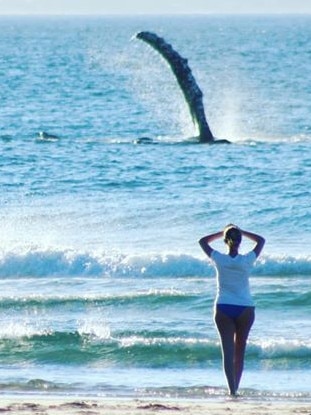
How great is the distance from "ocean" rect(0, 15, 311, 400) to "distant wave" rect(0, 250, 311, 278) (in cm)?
2

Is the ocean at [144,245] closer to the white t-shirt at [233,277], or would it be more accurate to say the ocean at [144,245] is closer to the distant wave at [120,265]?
the distant wave at [120,265]

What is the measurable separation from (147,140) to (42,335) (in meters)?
19.5

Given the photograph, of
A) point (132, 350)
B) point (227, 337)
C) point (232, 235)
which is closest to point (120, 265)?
point (132, 350)

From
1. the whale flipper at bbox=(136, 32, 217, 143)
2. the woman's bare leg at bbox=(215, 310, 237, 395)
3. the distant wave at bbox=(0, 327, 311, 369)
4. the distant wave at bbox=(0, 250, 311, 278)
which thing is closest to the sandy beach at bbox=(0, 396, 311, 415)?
the woman's bare leg at bbox=(215, 310, 237, 395)

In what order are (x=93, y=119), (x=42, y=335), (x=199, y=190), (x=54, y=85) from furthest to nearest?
(x=54, y=85), (x=93, y=119), (x=199, y=190), (x=42, y=335)

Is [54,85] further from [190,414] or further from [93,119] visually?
[190,414]

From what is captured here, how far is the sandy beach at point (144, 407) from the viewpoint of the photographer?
12.9 m

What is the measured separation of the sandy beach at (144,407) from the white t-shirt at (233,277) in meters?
0.82

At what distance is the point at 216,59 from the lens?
96.6 metres

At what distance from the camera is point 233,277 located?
45.5 ft

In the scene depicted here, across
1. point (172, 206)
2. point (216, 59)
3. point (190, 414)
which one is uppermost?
point (216, 59)

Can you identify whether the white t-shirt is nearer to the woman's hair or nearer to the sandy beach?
the woman's hair

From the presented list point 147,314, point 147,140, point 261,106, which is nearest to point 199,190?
point 147,140

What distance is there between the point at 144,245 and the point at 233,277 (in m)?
10.0
